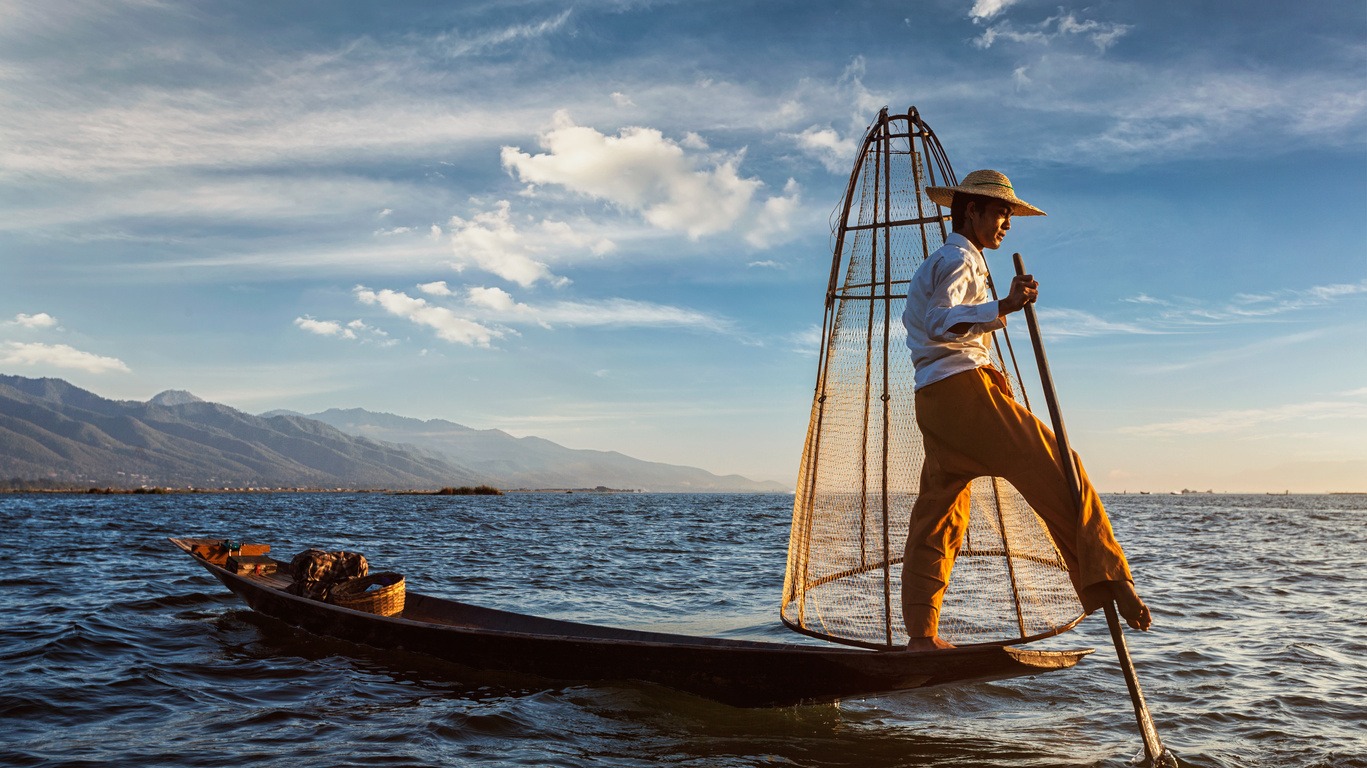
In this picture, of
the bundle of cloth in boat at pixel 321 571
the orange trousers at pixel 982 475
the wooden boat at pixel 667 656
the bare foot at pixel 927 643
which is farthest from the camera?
the bundle of cloth in boat at pixel 321 571

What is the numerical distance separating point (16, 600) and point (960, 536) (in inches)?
527

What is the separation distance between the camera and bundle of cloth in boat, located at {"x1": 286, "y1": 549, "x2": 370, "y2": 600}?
9.76 metres

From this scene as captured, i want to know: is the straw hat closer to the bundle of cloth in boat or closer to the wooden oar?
the wooden oar

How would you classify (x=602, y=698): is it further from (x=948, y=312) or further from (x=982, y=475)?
(x=948, y=312)

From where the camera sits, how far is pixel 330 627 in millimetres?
9383

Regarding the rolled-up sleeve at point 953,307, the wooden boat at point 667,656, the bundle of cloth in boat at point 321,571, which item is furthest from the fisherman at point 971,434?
the bundle of cloth in boat at point 321,571

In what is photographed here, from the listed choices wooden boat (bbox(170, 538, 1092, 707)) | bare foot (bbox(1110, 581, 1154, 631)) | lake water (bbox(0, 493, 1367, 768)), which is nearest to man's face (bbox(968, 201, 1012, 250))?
bare foot (bbox(1110, 581, 1154, 631))

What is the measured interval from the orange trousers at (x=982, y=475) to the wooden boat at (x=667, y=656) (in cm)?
37

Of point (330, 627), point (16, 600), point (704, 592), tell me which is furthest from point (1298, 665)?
point (16, 600)

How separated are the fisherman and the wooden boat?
0.31m

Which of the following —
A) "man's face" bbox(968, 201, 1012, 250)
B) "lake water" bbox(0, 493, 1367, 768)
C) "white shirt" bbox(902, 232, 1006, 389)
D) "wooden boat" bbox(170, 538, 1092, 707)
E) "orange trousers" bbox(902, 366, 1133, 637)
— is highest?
"man's face" bbox(968, 201, 1012, 250)

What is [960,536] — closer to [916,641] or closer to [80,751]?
[916,641]

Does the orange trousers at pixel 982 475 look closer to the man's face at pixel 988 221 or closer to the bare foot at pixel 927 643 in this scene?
the bare foot at pixel 927 643

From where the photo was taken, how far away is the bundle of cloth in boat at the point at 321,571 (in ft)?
32.0
